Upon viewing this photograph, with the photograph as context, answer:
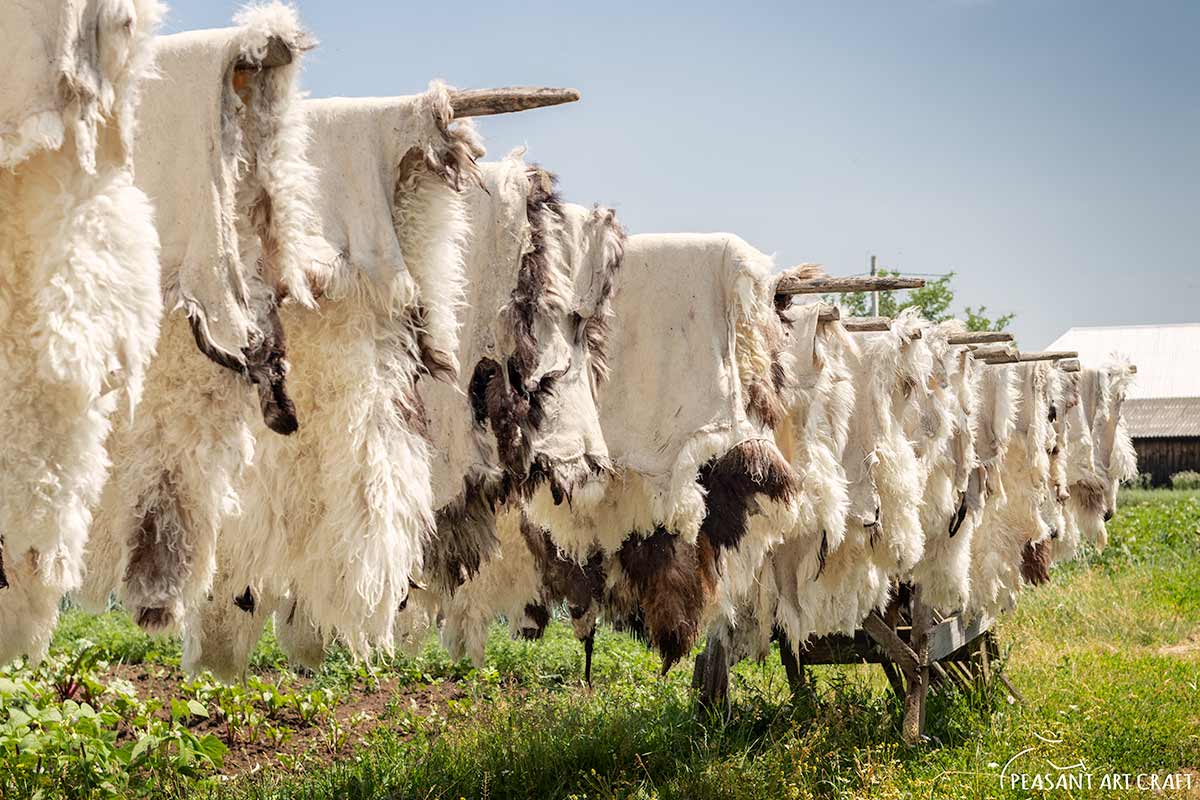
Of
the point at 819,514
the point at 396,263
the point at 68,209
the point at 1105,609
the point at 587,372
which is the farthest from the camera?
the point at 1105,609

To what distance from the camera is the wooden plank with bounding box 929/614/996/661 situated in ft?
24.7

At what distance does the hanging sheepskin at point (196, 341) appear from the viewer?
2158 mm

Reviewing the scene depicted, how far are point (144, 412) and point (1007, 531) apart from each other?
7619 mm

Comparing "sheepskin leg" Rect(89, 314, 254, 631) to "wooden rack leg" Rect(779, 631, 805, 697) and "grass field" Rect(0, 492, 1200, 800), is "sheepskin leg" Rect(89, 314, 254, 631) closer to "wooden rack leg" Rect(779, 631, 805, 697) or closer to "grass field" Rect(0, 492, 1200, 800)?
"grass field" Rect(0, 492, 1200, 800)

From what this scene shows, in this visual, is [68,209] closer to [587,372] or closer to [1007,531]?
[587,372]

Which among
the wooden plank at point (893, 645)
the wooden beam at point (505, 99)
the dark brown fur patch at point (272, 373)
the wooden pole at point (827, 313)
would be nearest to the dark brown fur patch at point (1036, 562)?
the wooden plank at point (893, 645)

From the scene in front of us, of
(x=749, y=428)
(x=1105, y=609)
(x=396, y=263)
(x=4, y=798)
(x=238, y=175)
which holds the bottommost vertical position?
(x=1105, y=609)

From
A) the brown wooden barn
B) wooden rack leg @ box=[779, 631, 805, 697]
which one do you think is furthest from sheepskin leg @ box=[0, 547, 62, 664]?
the brown wooden barn

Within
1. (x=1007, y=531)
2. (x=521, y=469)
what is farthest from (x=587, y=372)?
(x=1007, y=531)

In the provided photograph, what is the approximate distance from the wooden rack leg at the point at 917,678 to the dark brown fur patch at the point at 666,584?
11.6ft

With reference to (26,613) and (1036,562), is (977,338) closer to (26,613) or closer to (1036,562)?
(1036,562)

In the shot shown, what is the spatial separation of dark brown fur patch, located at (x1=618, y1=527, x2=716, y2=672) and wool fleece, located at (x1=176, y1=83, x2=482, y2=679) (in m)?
1.53

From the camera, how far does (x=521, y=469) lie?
10.7 ft

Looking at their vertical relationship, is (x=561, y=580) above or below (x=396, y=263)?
below
